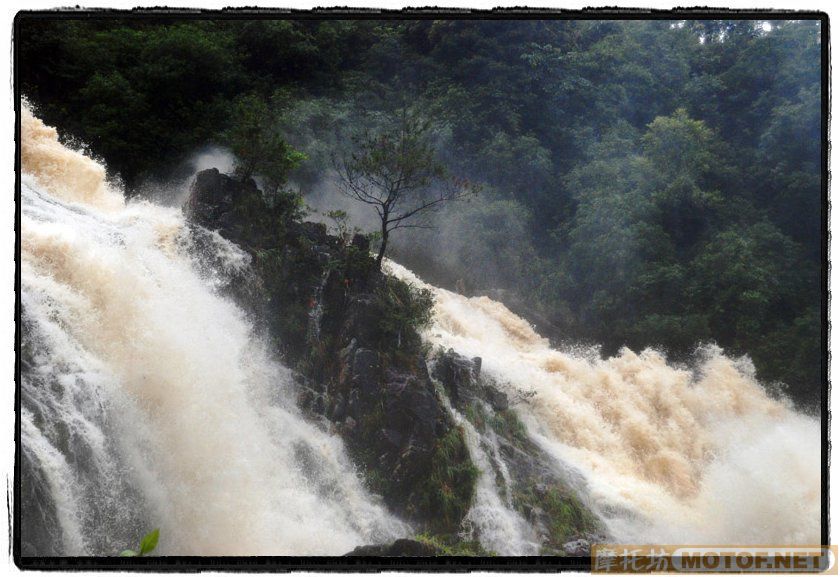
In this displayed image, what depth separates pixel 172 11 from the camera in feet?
16.2

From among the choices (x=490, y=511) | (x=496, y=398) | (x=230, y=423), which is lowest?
(x=490, y=511)

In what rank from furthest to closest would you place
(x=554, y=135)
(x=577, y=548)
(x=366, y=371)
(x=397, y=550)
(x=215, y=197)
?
(x=554, y=135), (x=215, y=197), (x=366, y=371), (x=577, y=548), (x=397, y=550)

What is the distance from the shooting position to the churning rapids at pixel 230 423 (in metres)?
4.67

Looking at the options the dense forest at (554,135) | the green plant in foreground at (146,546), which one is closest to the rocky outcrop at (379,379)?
the dense forest at (554,135)

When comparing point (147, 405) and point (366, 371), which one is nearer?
point (147, 405)

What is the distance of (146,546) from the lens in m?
4.44

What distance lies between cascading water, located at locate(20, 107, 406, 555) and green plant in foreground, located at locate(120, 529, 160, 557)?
0.06 metres

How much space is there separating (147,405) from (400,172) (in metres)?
1.84

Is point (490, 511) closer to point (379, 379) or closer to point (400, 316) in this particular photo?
point (379, 379)

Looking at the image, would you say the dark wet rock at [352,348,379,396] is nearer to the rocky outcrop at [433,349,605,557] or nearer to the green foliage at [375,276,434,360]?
the green foliage at [375,276,434,360]

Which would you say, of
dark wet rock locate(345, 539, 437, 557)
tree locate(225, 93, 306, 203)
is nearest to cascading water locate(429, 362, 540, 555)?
dark wet rock locate(345, 539, 437, 557)

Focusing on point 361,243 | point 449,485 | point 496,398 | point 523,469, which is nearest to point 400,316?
point 361,243

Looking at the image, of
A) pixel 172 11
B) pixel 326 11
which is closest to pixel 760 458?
pixel 326 11

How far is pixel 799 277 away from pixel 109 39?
3.89 m
